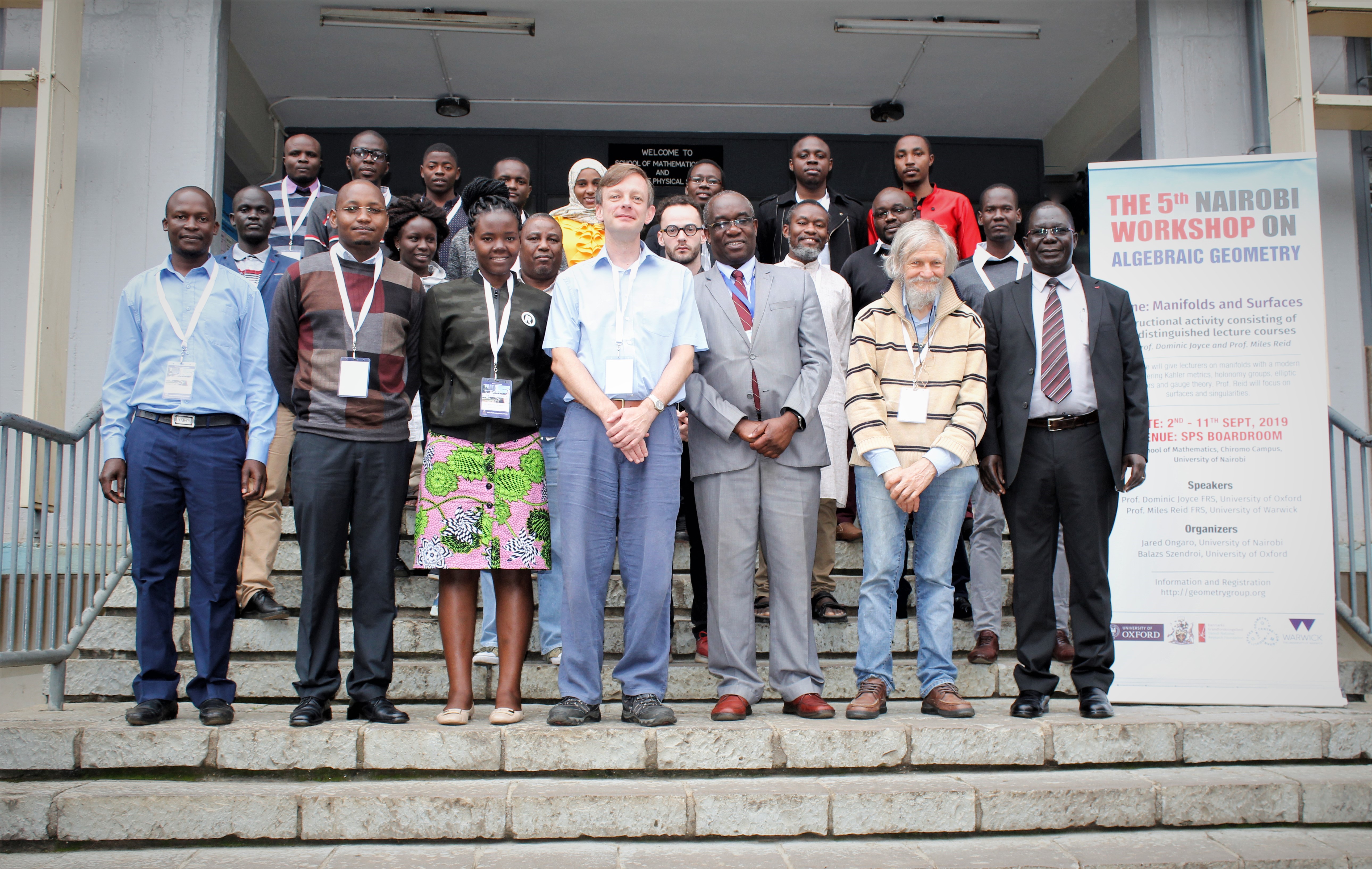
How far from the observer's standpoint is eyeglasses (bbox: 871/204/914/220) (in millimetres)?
5531

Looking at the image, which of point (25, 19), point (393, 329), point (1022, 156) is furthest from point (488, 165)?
point (393, 329)

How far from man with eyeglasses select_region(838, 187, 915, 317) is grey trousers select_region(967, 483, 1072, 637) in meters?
1.28

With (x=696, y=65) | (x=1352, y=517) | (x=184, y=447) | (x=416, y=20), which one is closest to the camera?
(x=184, y=447)

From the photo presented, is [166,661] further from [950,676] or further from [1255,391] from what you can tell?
[1255,391]

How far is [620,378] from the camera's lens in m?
3.74

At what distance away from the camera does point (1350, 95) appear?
5980mm

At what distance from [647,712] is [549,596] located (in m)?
0.99

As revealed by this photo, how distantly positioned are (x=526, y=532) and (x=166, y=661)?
151 centimetres

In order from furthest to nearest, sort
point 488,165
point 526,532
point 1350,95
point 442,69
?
point 488,165 → point 442,69 → point 1350,95 → point 526,532

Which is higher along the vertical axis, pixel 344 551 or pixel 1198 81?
pixel 1198 81

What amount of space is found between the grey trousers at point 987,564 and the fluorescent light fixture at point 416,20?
550 cm

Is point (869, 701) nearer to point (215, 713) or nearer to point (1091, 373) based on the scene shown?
point (1091, 373)

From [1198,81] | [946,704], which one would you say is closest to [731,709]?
[946,704]

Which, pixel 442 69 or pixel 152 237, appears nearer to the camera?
pixel 152 237
